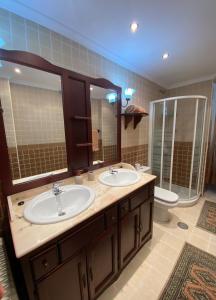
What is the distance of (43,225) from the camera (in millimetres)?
Answer: 834

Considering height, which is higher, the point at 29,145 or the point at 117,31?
the point at 117,31

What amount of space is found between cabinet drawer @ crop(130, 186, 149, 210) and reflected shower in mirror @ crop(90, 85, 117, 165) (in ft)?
2.22

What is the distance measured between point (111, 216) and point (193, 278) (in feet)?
3.51

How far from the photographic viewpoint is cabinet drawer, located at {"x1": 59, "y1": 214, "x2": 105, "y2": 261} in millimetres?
826

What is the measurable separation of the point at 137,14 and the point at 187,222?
104 inches

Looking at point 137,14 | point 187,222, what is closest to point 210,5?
point 137,14

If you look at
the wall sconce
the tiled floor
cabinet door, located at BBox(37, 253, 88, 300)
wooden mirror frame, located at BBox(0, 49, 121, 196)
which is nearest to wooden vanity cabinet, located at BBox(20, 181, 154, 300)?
cabinet door, located at BBox(37, 253, 88, 300)

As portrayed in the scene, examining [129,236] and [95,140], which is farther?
[95,140]

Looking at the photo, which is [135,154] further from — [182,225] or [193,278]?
[193,278]

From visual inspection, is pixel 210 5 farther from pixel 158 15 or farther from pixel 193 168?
pixel 193 168

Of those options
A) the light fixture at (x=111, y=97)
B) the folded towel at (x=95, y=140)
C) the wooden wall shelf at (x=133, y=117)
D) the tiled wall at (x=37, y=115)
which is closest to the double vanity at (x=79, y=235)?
the folded towel at (x=95, y=140)

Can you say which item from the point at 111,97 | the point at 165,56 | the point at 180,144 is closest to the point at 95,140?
the point at 111,97

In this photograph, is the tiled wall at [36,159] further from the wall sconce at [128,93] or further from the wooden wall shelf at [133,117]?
the wall sconce at [128,93]

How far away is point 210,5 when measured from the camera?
3.67 feet
